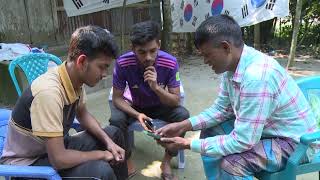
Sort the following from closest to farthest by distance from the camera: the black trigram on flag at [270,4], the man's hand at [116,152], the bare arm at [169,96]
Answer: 1. the man's hand at [116,152]
2. the bare arm at [169,96]
3. the black trigram on flag at [270,4]

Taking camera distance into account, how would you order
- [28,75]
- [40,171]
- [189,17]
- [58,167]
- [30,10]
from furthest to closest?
[189,17]
[30,10]
[28,75]
[58,167]
[40,171]

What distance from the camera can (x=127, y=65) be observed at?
121 inches

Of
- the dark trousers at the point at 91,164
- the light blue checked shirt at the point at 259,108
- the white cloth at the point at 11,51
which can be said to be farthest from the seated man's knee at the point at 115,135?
the white cloth at the point at 11,51

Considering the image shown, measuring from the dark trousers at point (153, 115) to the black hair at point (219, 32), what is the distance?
1.04 metres

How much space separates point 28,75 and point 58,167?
1581 mm

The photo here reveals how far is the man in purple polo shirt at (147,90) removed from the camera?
2934 millimetres

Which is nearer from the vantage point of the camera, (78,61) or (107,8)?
(78,61)

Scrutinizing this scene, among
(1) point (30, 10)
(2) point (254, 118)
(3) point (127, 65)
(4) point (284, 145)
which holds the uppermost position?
(1) point (30, 10)

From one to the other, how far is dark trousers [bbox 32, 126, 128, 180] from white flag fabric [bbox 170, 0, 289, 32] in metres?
5.45

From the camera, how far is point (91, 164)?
199 centimetres

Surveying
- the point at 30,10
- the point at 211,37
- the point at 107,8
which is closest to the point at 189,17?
the point at 107,8

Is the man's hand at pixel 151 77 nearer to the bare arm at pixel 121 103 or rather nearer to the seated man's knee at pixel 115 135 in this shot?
the bare arm at pixel 121 103

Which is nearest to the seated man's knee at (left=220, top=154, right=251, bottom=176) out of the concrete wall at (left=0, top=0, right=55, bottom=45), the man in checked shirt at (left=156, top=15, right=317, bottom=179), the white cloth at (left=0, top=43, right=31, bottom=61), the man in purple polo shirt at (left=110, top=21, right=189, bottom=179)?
the man in checked shirt at (left=156, top=15, right=317, bottom=179)

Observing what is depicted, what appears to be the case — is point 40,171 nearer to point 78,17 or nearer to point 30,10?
point 30,10
